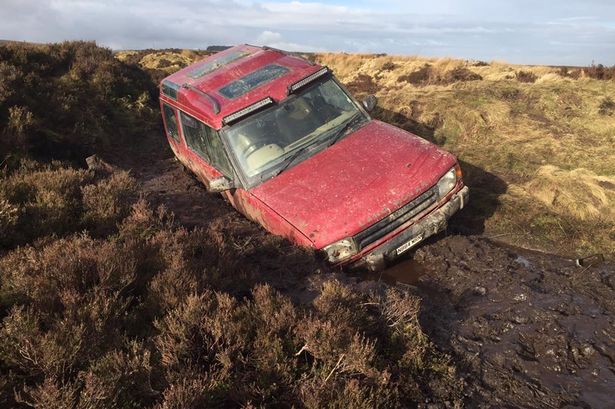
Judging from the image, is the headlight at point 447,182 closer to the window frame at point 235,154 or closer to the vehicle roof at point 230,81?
the window frame at point 235,154

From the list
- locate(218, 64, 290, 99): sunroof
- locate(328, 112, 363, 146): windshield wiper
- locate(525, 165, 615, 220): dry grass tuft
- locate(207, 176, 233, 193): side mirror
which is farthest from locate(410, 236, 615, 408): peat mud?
locate(218, 64, 290, 99): sunroof

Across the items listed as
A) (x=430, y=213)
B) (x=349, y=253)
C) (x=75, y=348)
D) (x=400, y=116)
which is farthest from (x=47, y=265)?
(x=400, y=116)

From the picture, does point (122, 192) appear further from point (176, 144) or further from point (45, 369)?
point (45, 369)

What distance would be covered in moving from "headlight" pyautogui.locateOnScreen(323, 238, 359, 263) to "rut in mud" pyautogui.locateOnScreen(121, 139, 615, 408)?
16 cm

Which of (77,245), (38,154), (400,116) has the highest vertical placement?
(77,245)

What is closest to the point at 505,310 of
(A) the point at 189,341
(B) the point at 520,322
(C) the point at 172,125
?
(B) the point at 520,322

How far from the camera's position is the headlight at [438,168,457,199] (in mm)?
5258

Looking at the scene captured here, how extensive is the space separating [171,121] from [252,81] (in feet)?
7.34

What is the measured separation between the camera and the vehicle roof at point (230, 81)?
6051 millimetres

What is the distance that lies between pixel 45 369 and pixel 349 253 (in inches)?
112

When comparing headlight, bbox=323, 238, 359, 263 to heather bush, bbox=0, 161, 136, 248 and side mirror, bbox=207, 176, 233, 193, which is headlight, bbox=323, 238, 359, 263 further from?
heather bush, bbox=0, 161, 136, 248

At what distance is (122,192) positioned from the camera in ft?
20.9

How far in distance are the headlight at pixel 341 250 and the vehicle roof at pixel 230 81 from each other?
7.59 feet

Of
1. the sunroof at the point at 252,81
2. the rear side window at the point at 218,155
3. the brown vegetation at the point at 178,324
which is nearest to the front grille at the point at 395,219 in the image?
the brown vegetation at the point at 178,324
